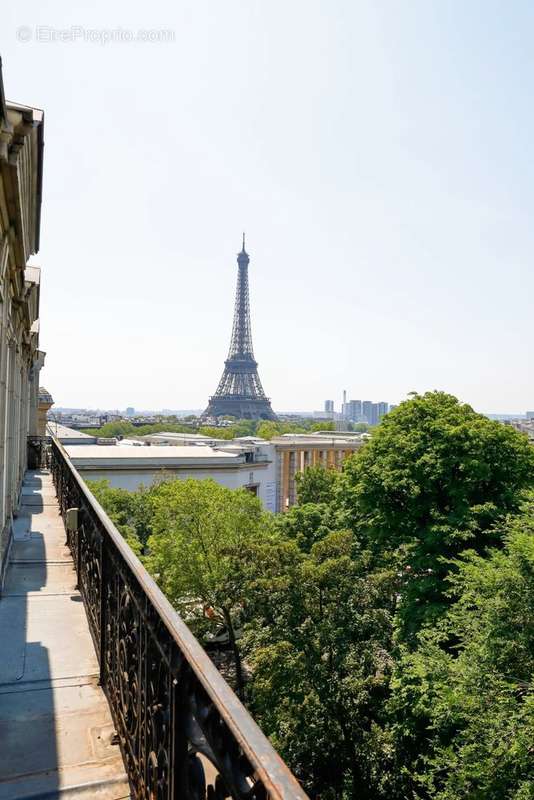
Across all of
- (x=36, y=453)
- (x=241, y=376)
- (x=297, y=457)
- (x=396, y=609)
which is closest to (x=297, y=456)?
(x=297, y=457)

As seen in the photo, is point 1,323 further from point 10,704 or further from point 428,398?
point 428,398

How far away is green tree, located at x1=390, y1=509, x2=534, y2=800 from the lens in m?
10.3

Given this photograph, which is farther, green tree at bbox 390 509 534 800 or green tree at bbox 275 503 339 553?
green tree at bbox 275 503 339 553

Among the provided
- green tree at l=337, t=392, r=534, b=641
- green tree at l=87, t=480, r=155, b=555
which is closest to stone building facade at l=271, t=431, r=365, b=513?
green tree at l=87, t=480, r=155, b=555

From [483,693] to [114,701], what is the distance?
10.1 metres

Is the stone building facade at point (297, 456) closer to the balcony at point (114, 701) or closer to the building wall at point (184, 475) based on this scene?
the building wall at point (184, 475)

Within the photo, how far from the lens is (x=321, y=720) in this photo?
47.1 feet

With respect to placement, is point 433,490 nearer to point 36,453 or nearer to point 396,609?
point 396,609

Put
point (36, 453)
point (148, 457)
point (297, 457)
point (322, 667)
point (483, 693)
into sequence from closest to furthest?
point (483, 693) → point (322, 667) → point (36, 453) → point (148, 457) → point (297, 457)

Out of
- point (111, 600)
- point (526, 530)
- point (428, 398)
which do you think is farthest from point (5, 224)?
point (428, 398)

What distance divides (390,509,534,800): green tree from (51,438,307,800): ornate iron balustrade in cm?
939

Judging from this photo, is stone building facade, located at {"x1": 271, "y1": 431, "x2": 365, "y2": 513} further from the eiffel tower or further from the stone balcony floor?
the eiffel tower

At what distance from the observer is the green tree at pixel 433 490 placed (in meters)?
17.5

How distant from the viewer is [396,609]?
59.5 ft
